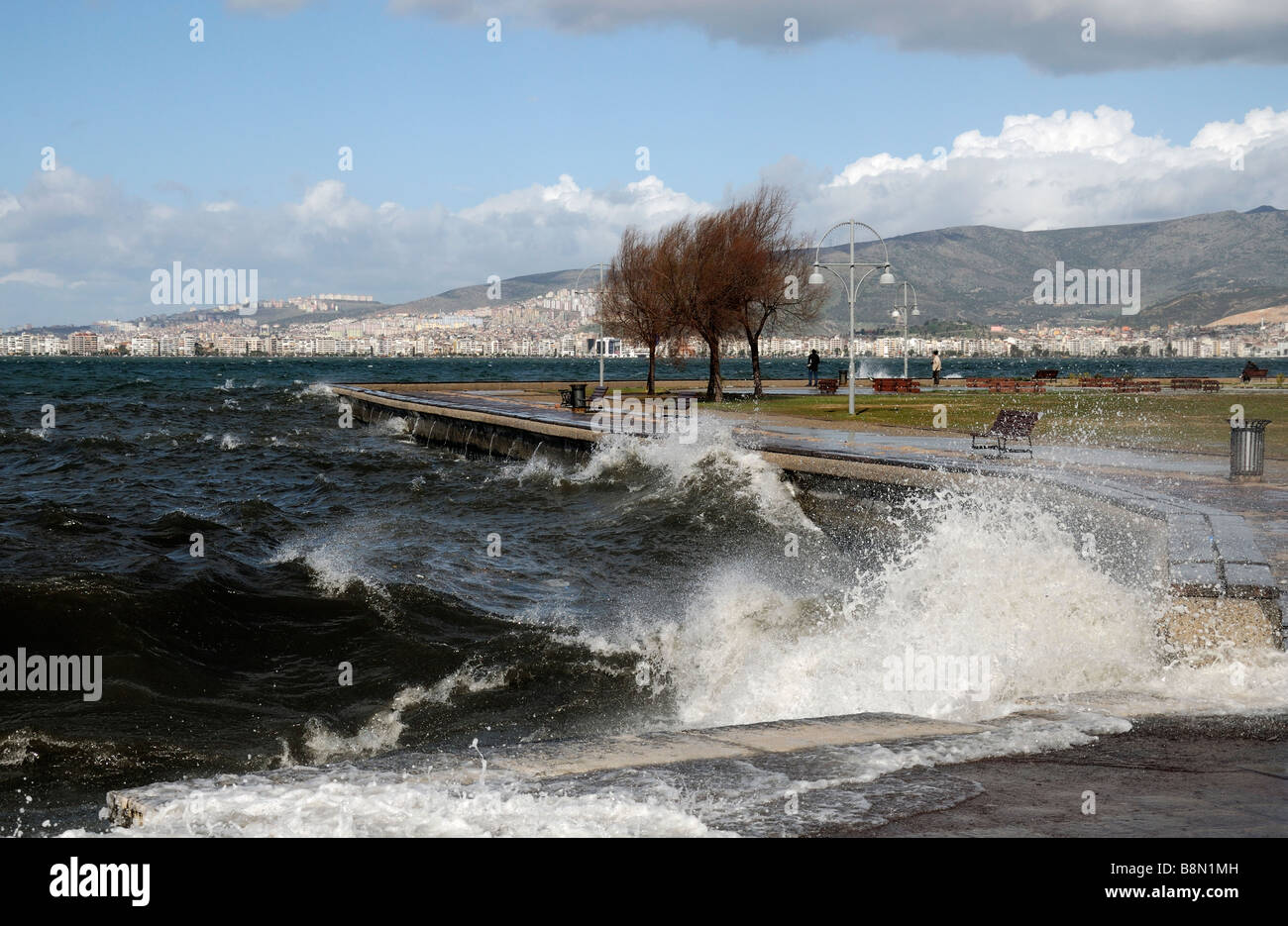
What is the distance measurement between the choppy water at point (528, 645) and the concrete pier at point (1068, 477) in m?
0.35

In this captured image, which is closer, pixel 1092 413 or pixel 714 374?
pixel 1092 413

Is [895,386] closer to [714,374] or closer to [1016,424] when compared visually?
[714,374]

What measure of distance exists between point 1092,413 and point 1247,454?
2022cm

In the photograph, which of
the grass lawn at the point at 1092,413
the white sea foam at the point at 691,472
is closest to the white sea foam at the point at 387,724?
the white sea foam at the point at 691,472

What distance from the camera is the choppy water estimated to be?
17.4ft

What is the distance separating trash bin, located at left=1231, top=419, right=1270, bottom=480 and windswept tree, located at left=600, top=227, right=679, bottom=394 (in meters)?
33.3

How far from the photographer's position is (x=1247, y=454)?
17109 mm

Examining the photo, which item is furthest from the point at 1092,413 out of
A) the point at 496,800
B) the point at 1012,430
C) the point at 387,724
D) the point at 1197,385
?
the point at 496,800

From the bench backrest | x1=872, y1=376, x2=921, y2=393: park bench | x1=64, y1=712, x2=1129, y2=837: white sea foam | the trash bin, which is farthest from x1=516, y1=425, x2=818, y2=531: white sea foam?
x1=872, y1=376, x2=921, y2=393: park bench

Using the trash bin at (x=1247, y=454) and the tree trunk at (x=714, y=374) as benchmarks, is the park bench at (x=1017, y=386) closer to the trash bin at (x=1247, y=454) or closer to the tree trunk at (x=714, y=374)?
the tree trunk at (x=714, y=374)

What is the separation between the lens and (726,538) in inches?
758
